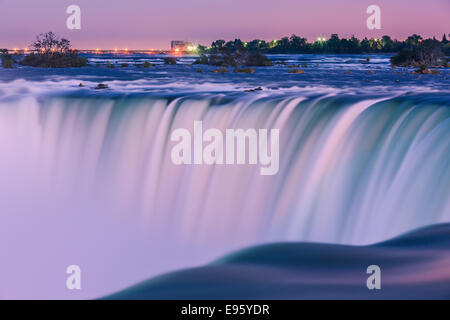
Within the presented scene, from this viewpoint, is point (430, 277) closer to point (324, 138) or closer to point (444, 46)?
point (324, 138)

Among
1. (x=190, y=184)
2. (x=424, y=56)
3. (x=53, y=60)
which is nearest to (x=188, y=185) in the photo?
(x=190, y=184)

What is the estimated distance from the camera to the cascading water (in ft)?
30.0

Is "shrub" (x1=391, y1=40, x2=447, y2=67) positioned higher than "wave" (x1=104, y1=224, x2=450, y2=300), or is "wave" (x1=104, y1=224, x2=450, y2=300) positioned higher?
"shrub" (x1=391, y1=40, x2=447, y2=67)

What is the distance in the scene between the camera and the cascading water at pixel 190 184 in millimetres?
9148

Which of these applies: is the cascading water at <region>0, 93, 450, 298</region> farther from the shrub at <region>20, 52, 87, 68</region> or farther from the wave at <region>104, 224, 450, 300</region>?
the shrub at <region>20, 52, 87, 68</region>

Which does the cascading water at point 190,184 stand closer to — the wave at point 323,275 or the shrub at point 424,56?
the wave at point 323,275

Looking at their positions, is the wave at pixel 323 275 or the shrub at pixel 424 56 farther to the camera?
the shrub at pixel 424 56

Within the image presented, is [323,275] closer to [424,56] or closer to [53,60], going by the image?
[53,60]

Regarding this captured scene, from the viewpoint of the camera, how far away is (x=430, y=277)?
531 centimetres

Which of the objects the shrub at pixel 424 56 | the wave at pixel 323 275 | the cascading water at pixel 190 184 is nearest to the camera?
the wave at pixel 323 275

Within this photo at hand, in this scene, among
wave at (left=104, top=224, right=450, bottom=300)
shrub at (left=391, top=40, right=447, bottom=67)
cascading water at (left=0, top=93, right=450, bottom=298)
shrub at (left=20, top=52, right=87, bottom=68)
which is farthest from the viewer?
shrub at (left=391, top=40, right=447, bottom=67)

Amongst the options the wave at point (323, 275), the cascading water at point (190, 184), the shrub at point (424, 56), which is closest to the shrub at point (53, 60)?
the shrub at point (424, 56)

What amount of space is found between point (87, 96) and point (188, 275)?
921 centimetres

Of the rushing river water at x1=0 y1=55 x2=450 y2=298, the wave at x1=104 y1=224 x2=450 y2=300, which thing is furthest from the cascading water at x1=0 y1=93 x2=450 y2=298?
the wave at x1=104 y1=224 x2=450 y2=300
